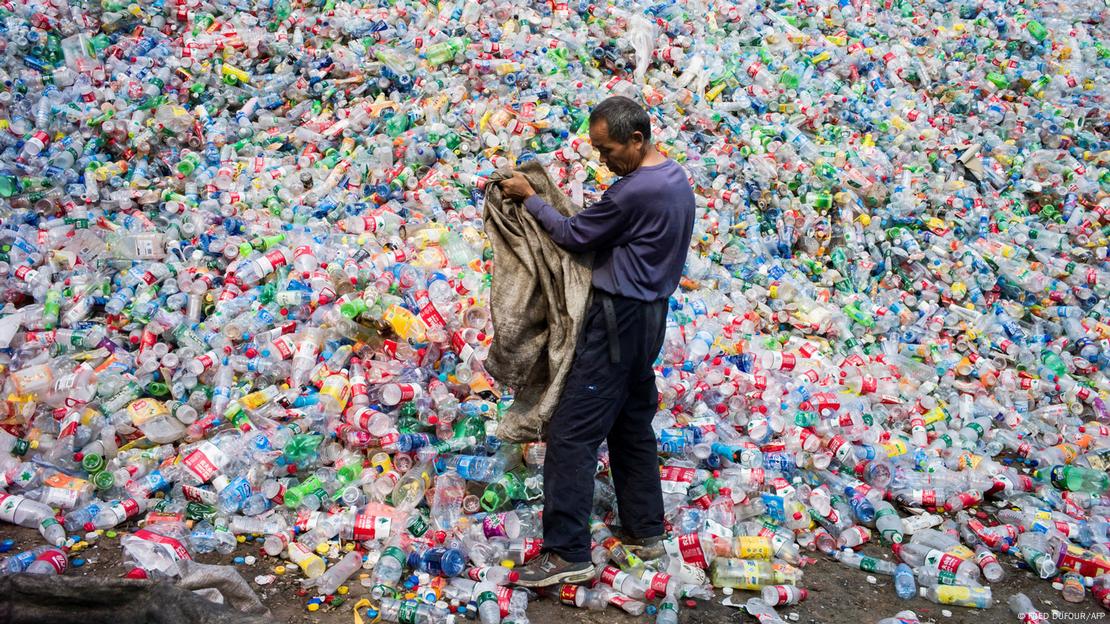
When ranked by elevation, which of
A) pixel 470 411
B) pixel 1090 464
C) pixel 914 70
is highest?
pixel 914 70

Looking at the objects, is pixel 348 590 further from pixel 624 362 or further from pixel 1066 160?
pixel 1066 160

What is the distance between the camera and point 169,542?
336 centimetres

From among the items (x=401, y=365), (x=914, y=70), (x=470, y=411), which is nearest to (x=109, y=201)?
(x=401, y=365)

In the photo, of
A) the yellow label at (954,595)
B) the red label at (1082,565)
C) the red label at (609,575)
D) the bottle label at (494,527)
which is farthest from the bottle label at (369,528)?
the red label at (1082,565)

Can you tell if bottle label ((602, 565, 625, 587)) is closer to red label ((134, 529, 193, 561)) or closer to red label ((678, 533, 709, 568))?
red label ((678, 533, 709, 568))

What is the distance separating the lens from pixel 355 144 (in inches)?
238

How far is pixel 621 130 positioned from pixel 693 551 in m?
1.79

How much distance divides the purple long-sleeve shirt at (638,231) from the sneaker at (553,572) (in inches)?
41.9

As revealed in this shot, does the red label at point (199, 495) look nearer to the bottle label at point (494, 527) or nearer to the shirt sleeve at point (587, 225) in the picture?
the bottle label at point (494, 527)

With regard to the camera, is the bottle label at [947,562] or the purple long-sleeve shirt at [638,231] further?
the bottle label at [947,562]

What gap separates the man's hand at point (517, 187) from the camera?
11.2 feet

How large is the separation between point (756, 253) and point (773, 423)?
1788 mm

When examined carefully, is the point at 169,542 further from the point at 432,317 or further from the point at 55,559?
the point at 432,317

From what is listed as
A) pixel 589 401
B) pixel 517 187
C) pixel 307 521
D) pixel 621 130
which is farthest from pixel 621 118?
pixel 307 521
